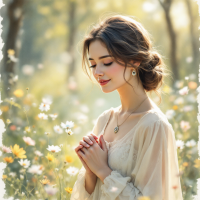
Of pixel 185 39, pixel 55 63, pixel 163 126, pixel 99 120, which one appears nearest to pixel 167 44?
pixel 185 39

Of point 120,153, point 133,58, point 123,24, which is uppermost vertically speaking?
point 123,24

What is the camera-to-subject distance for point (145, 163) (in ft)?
3.99

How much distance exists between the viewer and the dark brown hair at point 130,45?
1.35 m

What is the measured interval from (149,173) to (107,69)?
22.9 inches

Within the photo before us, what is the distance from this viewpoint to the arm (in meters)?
1.47

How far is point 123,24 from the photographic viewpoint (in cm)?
141

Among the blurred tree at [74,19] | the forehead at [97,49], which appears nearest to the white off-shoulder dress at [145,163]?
the forehead at [97,49]

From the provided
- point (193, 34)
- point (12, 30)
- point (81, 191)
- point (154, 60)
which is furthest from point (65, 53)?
point (81, 191)

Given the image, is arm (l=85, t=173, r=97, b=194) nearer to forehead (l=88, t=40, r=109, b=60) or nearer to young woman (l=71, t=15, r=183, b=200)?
young woman (l=71, t=15, r=183, b=200)

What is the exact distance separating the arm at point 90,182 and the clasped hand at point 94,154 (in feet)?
0.12

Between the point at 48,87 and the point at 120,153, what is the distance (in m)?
2.12

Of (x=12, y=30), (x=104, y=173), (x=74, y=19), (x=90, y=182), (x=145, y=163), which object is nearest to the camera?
(x=145, y=163)

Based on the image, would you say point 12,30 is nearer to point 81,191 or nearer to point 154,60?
point 154,60

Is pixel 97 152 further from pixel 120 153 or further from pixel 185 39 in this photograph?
pixel 185 39
